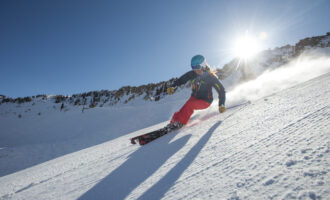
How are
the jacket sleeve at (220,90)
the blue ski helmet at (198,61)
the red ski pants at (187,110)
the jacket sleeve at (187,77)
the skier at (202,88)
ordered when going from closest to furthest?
the red ski pants at (187,110) < the jacket sleeve at (220,90) < the skier at (202,88) < the blue ski helmet at (198,61) < the jacket sleeve at (187,77)

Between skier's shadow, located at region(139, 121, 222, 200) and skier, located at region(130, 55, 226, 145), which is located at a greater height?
skier, located at region(130, 55, 226, 145)

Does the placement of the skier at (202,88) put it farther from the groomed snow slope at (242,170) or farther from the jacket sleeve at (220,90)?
the groomed snow slope at (242,170)

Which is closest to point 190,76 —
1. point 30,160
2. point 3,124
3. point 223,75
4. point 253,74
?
point 30,160

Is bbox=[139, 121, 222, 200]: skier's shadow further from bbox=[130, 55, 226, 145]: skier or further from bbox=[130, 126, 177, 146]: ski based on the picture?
bbox=[130, 55, 226, 145]: skier

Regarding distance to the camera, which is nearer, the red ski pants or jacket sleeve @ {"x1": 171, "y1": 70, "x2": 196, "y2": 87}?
the red ski pants

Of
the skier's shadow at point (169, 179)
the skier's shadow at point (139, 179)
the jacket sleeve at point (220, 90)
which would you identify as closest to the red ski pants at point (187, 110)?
the jacket sleeve at point (220, 90)

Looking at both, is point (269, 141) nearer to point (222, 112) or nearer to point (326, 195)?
point (326, 195)

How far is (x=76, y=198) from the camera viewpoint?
121 cm

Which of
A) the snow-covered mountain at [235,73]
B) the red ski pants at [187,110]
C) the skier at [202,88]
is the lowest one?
the red ski pants at [187,110]

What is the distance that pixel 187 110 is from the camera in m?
3.25

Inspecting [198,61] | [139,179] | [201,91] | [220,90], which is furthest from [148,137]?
[198,61]

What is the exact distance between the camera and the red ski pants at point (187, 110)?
3123 millimetres

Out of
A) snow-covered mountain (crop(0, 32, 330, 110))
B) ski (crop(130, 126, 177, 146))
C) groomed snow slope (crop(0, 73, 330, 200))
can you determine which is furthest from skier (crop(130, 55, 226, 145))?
snow-covered mountain (crop(0, 32, 330, 110))

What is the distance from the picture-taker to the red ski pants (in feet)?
10.2
